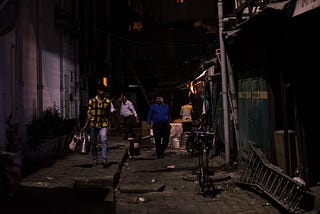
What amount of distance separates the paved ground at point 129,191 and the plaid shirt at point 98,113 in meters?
1.17

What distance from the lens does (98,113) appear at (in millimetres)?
12703

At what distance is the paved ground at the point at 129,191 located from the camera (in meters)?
8.54

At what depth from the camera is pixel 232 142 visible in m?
14.4

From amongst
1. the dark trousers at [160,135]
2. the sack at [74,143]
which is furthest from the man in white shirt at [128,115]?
the sack at [74,143]

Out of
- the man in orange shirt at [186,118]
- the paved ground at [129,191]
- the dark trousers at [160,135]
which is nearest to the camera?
the paved ground at [129,191]

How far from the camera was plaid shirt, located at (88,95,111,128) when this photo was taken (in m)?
12.7

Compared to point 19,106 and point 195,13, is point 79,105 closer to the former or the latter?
point 19,106

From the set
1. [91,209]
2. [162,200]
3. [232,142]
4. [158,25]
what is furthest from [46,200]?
[158,25]

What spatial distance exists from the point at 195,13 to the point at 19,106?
2517 centimetres

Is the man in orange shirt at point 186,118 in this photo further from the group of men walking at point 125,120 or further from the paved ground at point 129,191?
the paved ground at point 129,191

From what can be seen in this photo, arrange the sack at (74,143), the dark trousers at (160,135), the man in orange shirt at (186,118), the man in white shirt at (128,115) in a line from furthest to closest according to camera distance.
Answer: the man in orange shirt at (186,118) → the man in white shirt at (128,115) → the dark trousers at (160,135) → the sack at (74,143)

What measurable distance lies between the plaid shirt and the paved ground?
1.17 metres

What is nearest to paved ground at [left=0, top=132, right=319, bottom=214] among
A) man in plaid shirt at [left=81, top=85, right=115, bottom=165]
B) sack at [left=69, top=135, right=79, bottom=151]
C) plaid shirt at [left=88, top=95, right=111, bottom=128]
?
man in plaid shirt at [left=81, top=85, right=115, bottom=165]

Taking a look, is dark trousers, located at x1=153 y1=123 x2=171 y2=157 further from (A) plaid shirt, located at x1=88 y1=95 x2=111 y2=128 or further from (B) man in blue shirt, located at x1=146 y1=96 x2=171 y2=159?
(A) plaid shirt, located at x1=88 y1=95 x2=111 y2=128
